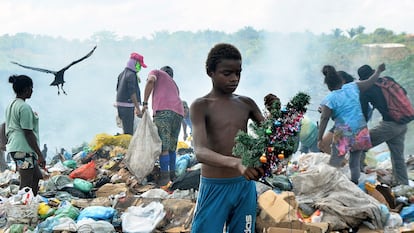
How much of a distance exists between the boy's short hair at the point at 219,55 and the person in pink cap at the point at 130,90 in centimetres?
436

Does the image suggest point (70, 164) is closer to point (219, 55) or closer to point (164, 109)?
point (164, 109)

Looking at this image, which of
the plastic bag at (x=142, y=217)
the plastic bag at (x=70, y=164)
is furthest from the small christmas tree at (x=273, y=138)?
the plastic bag at (x=70, y=164)

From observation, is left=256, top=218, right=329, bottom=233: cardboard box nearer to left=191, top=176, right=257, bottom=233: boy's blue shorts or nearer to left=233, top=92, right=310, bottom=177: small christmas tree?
left=191, top=176, right=257, bottom=233: boy's blue shorts

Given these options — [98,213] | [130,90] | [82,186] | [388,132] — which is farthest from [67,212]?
[388,132]

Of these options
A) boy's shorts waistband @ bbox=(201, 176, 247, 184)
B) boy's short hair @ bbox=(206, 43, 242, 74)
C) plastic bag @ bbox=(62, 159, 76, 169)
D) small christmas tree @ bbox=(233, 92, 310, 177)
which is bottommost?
plastic bag @ bbox=(62, 159, 76, 169)

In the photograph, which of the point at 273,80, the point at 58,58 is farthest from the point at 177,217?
the point at 58,58

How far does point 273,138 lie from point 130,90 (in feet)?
16.2

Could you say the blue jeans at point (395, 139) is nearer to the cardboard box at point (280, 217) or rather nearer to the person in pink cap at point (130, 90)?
the cardboard box at point (280, 217)

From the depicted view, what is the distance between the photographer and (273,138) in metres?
1.97

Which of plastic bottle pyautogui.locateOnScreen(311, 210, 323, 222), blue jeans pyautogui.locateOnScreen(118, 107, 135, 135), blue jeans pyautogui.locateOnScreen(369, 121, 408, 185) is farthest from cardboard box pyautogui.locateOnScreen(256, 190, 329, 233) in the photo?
blue jeans pyautogui.locateOnScreen(118, 107, 135, 135)

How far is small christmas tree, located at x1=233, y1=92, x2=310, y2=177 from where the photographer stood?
1902 millimetres

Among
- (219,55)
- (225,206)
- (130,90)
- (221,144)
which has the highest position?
(219,55)

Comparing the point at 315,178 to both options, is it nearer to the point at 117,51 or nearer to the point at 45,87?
the point at 45,87

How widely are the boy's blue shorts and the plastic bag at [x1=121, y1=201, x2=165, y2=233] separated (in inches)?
76.5
